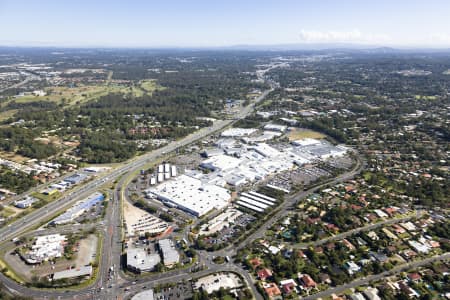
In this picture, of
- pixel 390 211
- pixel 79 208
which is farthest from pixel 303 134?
pixel 79 208

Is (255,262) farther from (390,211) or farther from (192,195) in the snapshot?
(390,211)

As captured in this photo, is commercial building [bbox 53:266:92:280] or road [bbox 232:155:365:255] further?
road [bbox 232:155:365:255]

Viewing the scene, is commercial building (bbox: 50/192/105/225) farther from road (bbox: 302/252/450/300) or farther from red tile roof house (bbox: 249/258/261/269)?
road (bbox: 302/252/450/300)

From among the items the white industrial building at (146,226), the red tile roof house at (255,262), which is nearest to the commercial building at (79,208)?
the white industrial building at (146,226)

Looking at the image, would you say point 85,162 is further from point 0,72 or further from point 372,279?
point 0,72

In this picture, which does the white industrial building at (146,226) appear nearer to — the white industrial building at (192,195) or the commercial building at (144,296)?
the white industrial building at (192,195)

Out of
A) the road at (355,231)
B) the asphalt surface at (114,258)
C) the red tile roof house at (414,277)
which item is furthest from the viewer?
the road at (355,231)

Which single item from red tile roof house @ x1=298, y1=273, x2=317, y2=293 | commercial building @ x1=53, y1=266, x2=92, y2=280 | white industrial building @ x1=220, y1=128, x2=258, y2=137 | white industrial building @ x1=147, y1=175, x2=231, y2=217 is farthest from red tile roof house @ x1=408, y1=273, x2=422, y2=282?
white industrial building @ x1=220, y1=128, x2=258, y2=137
